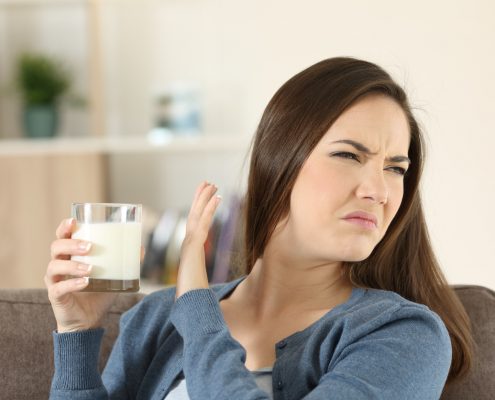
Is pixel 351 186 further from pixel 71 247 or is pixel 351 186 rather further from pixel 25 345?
pixel 25 345

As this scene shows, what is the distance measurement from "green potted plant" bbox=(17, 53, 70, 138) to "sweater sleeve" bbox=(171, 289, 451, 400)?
2881 mm

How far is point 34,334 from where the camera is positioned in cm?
185

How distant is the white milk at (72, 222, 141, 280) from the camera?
56.6 inches

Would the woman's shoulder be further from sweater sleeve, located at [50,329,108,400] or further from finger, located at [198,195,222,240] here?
sweater sleeve, located at [50,329,108,400]

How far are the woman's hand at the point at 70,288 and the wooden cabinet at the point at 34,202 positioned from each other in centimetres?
236

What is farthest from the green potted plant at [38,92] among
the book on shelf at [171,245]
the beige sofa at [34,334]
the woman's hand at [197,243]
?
the woman's hand at [197,243]

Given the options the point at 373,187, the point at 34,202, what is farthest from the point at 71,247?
the point at 34,202

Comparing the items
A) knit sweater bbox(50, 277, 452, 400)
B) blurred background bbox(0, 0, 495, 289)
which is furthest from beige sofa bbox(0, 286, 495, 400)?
blurred background bbox(0, 0, 495, 289)

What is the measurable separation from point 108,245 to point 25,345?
1.70ft

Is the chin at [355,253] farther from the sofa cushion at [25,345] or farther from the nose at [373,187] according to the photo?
the sofa cushion at [25,345]

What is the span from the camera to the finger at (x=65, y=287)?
4.75ft

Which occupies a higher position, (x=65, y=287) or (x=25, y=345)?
(x=65, y=287)

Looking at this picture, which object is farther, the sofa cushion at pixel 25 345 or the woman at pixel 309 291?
the sofa cushion at pixel 25 345

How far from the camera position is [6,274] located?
396cm
